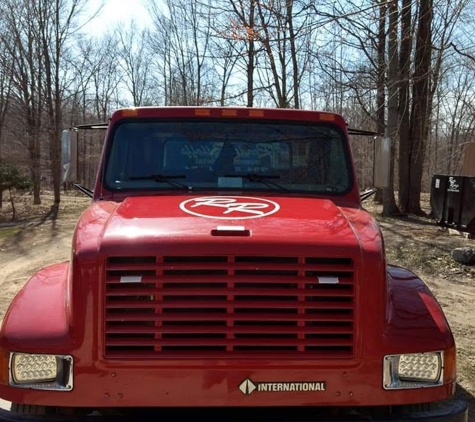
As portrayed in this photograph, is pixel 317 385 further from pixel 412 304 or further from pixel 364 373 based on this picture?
pixel 412 304

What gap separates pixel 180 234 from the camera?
271 cm

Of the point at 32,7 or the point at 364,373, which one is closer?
the point at 364,373

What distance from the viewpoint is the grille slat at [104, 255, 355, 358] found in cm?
261

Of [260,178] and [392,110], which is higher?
[392,110]

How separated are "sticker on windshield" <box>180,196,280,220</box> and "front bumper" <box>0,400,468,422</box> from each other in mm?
973

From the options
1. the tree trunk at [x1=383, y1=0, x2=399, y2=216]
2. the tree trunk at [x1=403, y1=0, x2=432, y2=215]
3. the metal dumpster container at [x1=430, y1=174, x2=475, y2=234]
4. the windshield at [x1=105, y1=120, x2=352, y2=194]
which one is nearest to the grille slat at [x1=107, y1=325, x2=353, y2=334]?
the windshield at [x1=105, y1=120, x2=352, y2=194]

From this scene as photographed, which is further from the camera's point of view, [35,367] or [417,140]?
[417,140]

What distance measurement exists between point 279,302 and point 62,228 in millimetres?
13620

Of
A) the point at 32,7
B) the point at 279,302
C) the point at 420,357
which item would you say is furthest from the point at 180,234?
the point at 32,7

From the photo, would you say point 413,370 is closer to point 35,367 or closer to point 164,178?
point 35,367

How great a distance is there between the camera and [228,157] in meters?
3.95

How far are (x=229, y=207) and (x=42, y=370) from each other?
1308 millimetres

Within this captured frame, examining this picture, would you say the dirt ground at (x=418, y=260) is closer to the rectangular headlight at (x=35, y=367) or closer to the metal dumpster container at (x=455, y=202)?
the metal dumpster container at (x=455, y=202)

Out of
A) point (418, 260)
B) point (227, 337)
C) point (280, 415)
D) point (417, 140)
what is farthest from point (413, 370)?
point (417, 140)
